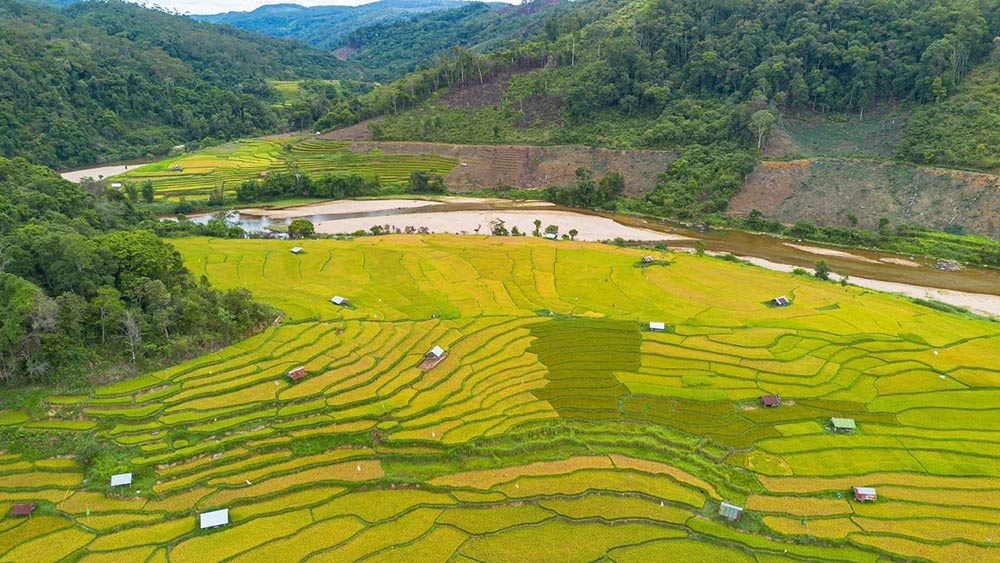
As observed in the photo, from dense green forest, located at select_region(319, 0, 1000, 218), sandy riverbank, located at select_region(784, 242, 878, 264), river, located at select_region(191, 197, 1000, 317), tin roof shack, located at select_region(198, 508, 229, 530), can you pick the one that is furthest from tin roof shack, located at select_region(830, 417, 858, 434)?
dense green forest, located at select_region(319, 0, 1000, 218)

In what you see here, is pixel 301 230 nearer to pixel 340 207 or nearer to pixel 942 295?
pixel 340 207

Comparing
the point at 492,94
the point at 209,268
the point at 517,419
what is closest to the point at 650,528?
the point at 517,419

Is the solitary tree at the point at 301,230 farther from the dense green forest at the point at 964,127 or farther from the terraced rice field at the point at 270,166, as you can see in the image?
the dense green forest at the point at 964,127

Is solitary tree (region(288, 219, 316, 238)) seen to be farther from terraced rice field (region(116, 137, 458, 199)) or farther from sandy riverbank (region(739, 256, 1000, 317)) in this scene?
sandy riverbank (region(739, 256, 1000, 317))

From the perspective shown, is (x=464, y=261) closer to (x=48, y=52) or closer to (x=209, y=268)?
(x=209, y=268)

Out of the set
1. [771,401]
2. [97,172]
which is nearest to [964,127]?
[771,401]

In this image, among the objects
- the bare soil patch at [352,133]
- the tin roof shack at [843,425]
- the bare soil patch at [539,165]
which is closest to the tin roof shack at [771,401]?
the tin roof shack at [843,425]

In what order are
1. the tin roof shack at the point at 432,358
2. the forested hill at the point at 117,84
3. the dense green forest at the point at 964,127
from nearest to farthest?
the tin roof shack at the point at 432,358 → the dense green forest at the point at 964,127 → the forested hill at the point at 117,84
